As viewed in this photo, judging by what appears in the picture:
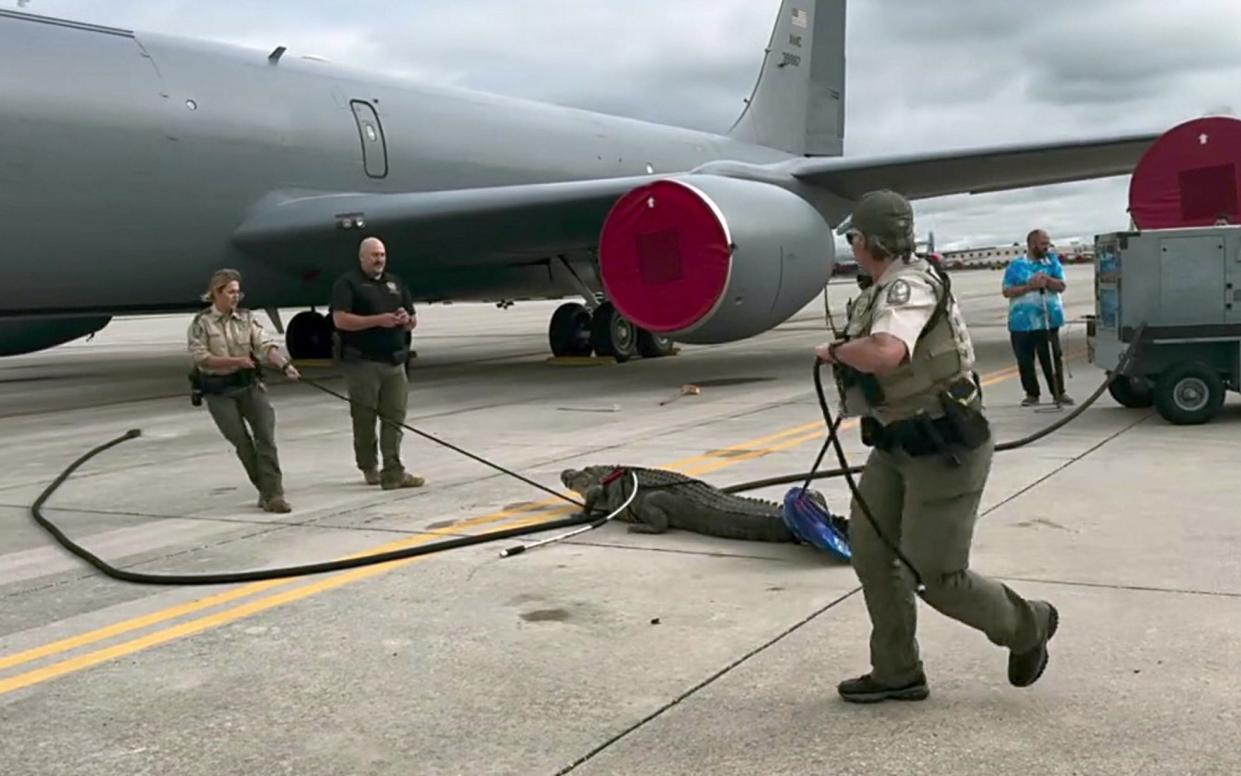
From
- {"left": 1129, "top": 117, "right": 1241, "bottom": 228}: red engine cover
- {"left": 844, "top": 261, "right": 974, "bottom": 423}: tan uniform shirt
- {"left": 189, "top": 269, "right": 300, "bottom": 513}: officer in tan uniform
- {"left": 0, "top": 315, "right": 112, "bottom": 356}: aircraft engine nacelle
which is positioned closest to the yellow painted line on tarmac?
{"left": 189, "top": 269, "right": 300, "bottom": 513}: officer in tan uniform

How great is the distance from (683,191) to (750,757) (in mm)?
8228

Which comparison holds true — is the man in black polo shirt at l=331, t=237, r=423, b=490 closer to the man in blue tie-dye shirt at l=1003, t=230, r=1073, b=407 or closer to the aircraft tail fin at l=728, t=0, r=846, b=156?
the man in blue tie-dye shirt at l=1003, t=230, r=1073, b=407

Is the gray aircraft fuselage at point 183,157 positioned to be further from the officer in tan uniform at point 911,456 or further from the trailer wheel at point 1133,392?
the officer in tan uniform at point 911,456

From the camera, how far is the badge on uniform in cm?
304

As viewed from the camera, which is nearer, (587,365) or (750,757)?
(750,757)

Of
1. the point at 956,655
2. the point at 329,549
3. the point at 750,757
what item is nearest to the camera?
the point at 750,757

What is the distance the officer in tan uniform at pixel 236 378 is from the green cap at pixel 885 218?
390 centimetres

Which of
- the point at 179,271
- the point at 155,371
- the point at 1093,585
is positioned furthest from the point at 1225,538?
the point at 155,371

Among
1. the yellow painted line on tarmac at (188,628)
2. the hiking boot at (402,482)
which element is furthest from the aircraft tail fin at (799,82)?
the yellow painted line on tarmac at (188,628)

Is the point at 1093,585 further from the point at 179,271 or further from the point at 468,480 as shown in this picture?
the point at 179,271

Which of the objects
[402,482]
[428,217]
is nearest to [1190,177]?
[428,217]

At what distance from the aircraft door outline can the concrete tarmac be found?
18.8 feet

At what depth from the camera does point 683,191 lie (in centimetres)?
1076

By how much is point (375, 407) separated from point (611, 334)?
7.98 meters
